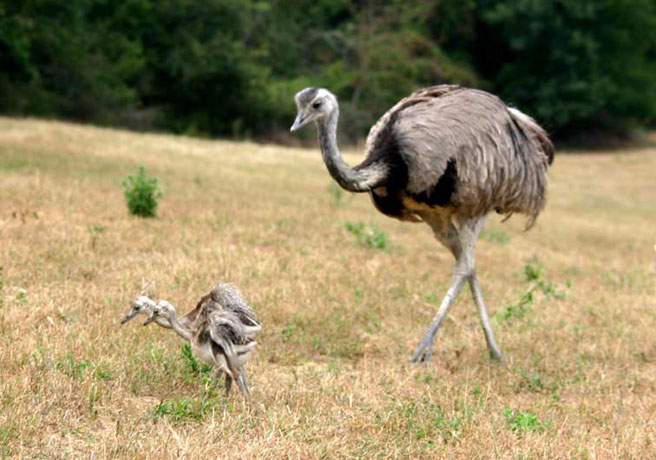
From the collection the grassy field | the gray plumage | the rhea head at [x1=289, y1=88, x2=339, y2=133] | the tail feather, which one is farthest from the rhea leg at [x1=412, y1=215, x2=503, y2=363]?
the gray plumage

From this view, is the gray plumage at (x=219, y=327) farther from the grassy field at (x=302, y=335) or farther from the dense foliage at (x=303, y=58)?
the dense foliage at (x=303, y=58)

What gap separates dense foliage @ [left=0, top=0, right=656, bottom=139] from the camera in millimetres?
31141

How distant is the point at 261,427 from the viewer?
214 inches

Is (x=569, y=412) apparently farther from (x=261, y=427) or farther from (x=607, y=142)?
(x=607, y=142)

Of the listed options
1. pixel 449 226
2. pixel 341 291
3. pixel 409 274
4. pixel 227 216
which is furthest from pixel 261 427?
pixel 227 216

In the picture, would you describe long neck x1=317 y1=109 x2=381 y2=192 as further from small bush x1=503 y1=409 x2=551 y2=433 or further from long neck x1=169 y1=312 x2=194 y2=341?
small bush x1=503 y1=409 x2=551 y2=433

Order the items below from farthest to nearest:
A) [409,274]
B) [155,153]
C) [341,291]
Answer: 1. [155,153]
2. [409,274]
3. [341,291]

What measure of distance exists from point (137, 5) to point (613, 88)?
20504 mm

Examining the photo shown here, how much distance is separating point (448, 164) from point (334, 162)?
1082mm

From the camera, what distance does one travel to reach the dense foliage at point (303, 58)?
102 ft

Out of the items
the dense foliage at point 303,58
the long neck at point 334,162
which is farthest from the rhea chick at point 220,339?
the dense foliage at point 303,58

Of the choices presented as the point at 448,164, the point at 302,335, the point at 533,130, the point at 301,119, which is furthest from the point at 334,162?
the point at 533,130

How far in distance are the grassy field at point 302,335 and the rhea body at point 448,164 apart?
0.85m

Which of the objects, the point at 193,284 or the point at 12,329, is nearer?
the point at 12,329
